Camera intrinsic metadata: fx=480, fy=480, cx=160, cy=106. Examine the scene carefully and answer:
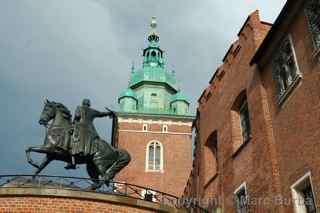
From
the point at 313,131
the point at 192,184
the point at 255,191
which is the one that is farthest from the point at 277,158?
the point at 192,184

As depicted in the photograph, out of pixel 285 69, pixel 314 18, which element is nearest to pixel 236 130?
pixel 285 69

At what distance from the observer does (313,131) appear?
12.8 meters

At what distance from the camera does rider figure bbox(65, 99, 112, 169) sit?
16750 mm

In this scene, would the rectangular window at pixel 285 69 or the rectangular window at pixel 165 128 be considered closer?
the rectangular window at pixel 285 69

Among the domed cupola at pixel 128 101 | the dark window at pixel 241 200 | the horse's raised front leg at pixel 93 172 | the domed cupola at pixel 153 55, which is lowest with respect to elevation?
the dark window at pixel 241 200

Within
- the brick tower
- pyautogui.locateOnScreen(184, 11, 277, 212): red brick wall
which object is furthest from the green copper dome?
pyautogui.locateOnScreen(184, 11, 277, 212): red brick wall

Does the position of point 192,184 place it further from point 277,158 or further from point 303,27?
point 303,27

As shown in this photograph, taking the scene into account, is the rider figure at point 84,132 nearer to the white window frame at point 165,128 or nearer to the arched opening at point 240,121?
the arched opening at point 240,121

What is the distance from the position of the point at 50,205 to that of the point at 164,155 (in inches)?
1359

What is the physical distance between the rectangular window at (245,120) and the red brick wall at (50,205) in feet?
21.2

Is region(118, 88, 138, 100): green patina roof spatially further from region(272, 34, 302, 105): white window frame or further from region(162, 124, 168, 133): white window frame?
region(272, 34, 302, 105): white window frame

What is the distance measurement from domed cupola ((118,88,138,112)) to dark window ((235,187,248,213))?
33.4 metres

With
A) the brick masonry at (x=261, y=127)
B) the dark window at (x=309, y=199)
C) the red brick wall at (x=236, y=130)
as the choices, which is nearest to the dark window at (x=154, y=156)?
the red brick wall at (x=236, y=130)

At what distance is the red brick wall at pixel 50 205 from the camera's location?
14.3 m
